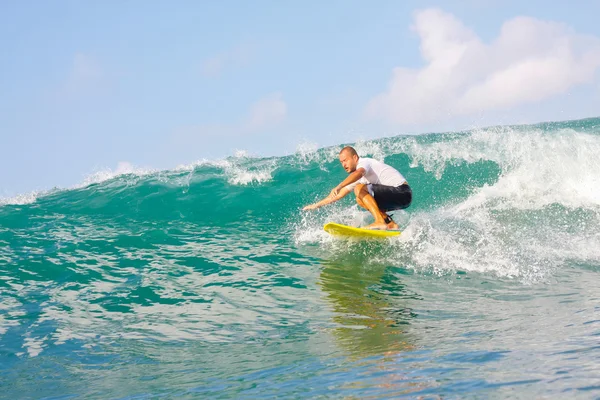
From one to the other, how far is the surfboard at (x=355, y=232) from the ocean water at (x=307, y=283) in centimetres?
12

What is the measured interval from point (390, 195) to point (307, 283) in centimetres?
219

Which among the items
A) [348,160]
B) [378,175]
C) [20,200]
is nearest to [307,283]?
[348,160]

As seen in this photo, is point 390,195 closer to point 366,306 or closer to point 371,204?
point 371,204

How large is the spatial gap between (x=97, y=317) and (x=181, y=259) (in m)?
2.26

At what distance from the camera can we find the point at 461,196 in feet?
39.3

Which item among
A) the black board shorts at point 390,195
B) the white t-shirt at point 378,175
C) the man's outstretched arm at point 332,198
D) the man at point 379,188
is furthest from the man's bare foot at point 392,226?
the man's outstretched arm at point 332,198

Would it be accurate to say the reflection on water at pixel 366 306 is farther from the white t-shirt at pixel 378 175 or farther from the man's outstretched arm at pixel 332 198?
the white t-shirt at pixel 378 175

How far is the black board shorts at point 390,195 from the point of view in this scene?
8305mm

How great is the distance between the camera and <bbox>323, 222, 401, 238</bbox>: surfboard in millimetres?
8258

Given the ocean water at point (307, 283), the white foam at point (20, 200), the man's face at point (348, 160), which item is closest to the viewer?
the ocean water at point (307, 283)

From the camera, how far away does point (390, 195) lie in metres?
8.34

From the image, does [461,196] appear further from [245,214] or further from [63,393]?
[63,393]

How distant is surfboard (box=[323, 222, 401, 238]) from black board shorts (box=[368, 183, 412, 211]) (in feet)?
1.49

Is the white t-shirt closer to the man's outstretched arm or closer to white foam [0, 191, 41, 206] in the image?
the man's outstretched arm
